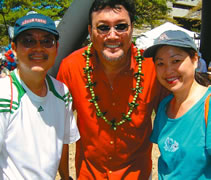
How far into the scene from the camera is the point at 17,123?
1765 millimetres

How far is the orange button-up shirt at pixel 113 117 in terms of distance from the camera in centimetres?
251

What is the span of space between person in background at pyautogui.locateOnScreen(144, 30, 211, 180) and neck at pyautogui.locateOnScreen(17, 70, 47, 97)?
96cm

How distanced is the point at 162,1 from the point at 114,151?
1470cm

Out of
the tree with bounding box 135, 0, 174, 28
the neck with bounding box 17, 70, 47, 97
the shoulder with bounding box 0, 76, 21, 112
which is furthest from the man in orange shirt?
the tree with bounding box 135, 0, 174, 28

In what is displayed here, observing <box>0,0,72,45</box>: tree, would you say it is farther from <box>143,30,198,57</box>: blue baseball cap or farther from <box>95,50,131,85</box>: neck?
<box>143,30,198,57</box>: blue baseball cap

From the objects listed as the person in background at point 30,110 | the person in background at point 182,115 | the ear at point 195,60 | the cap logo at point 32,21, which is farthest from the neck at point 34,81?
the ear at point 195,60

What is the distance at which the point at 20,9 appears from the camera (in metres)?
12.9

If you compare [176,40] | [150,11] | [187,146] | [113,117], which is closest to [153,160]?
[113,117]

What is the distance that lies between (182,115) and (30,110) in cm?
121

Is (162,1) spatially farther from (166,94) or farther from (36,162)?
(36,162)

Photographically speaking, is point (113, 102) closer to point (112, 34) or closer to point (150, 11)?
point (112, 34)

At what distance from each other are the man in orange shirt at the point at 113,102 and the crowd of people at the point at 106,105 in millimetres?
11

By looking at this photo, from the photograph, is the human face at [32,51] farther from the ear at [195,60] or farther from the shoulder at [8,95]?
the ear at [195,60]

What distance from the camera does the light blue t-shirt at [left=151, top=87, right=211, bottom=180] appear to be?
1.69 m
